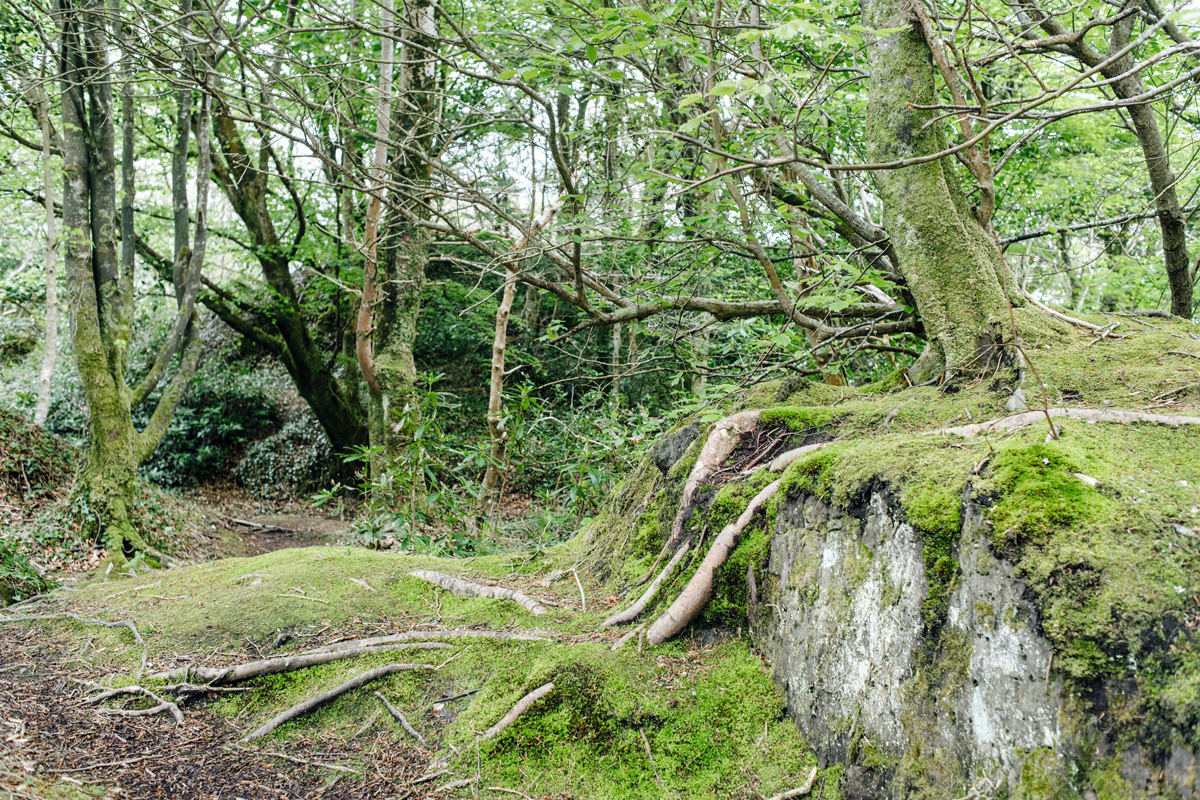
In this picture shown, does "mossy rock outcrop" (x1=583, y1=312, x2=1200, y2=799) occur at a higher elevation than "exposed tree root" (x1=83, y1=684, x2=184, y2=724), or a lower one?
higher

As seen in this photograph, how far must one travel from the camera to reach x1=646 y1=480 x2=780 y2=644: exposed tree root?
129 inches

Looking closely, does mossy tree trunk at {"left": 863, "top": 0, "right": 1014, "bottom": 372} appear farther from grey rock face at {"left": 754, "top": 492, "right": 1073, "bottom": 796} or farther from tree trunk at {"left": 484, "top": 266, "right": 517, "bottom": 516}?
tree trunk at {"left": 484, "top": 266, "right": 517, "bottom": 516}

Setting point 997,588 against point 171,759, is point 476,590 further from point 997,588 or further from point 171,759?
point 997,588

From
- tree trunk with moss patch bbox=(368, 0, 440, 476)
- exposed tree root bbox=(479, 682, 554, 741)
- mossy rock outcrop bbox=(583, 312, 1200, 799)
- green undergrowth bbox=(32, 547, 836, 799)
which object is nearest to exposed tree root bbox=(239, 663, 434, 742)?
green undergrowth bbox=(32, 547, 836, 799)

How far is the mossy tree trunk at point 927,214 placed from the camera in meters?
3.77

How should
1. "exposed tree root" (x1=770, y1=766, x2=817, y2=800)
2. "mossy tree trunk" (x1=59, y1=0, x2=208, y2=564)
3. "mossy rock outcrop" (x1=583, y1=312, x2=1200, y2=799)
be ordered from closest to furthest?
"mossy rock outcrop" (x1=583, y1=312, x2=1200, y2=799) < "exposed tree root" (x1=770, y1=766, x2=817, y2=800) < "mossy tree trunk" (x1=59, y1=0, x2=208, y2=564)

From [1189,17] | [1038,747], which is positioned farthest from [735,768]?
[1189,17]

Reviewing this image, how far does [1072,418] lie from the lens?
2.62 meters

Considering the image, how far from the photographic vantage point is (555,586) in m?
4.67

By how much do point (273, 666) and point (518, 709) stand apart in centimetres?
167

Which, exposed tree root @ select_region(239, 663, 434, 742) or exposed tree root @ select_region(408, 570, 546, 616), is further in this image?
exposed tree root @ select_region(408, 570, 546, 616)

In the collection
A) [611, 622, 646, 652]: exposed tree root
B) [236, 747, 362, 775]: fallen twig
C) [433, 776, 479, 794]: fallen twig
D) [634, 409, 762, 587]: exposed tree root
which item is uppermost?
[634, 409, 762, 587]: exposed tree root

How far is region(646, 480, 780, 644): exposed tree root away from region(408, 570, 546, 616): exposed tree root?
963mm

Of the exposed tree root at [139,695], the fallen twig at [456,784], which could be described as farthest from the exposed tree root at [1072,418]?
the exposed tree root at [139,695]
